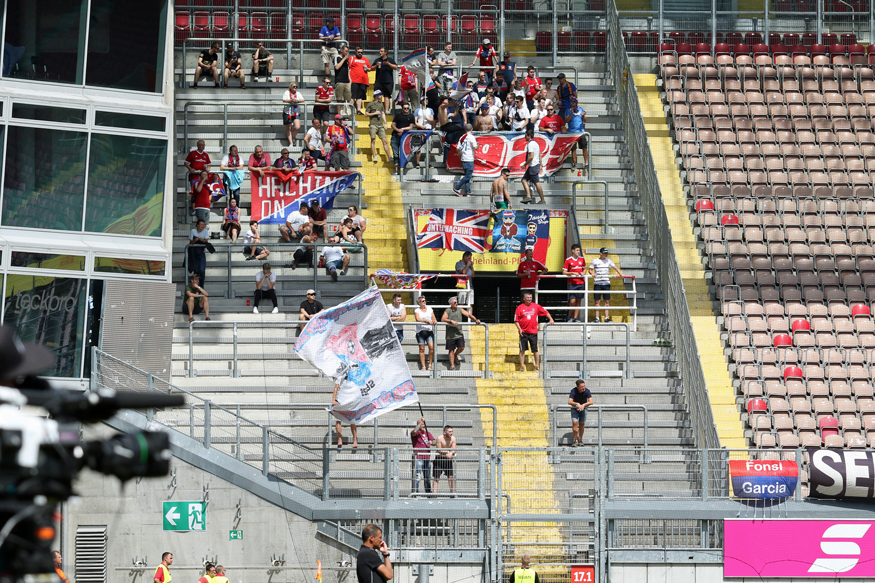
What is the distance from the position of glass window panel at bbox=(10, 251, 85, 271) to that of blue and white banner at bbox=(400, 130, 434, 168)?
352 inches

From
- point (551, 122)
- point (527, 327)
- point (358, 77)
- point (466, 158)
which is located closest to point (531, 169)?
point (466, 158)

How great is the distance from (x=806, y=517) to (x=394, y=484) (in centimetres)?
573

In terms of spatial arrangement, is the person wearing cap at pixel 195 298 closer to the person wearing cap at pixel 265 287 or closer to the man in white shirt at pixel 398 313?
the person wearing cap at pixel 265 287

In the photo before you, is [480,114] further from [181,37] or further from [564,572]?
[564,572]

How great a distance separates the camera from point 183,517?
61.4 ft

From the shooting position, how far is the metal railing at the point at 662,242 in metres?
21.0

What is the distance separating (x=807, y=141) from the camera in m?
28.7

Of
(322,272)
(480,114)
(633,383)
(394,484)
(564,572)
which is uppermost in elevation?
(480,114)

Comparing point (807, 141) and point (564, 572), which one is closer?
point (564, 572)

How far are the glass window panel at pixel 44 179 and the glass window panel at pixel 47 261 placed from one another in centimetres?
46

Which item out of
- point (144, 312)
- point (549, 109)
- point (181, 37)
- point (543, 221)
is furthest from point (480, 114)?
point (144, 312)

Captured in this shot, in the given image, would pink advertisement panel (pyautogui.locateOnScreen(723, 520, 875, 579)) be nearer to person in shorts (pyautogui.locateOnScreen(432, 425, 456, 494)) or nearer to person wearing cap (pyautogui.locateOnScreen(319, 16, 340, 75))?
person in shorts (pyautogui.locateOnScreen(432, 425, 456, 494))

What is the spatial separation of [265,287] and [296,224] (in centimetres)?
211

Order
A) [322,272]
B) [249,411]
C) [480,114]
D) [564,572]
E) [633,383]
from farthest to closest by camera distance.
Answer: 1. [480,114]
2. [322,272]
3. [633,383]
4. [249,411]
5. [564,572]
